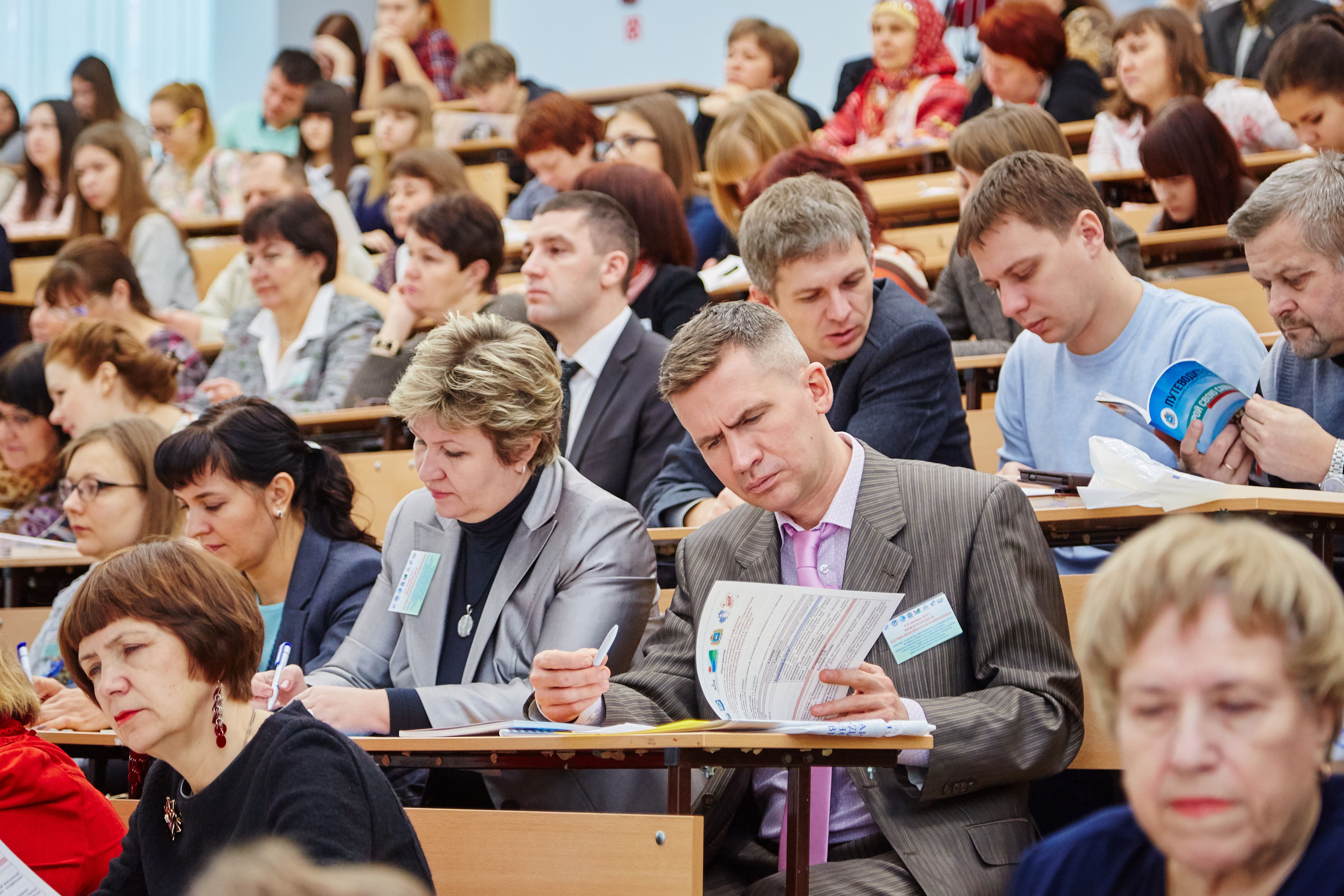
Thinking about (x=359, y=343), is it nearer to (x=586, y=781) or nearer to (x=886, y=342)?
(x=886, y=342)

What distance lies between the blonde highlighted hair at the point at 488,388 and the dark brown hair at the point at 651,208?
1486 millimetres

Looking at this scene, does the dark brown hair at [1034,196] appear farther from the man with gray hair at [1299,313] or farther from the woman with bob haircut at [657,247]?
the woman with bob haircut at [657,247]

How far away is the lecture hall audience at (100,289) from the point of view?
522 cm

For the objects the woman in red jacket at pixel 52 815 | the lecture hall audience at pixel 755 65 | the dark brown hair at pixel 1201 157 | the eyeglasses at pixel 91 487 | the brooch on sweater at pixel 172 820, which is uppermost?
the lecture hall audience at pixel 755 65

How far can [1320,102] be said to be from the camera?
3723 millimetres

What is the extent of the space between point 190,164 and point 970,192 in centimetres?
519

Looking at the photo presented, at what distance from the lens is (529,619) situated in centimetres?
246

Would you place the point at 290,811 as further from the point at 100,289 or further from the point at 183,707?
the point at 100,289

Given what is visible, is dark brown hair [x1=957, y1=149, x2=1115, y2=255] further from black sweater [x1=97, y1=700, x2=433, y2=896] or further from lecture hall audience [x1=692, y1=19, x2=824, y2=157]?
lecture hall audience [x1=692, y1=19, x2=824, y2=157]

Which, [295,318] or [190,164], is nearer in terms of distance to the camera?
[295,318]

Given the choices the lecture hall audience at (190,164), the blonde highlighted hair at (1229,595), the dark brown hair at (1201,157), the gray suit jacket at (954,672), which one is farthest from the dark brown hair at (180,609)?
the lecture hall audience at (190,164)

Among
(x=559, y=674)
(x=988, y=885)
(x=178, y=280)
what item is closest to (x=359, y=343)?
(x=178, y=280)

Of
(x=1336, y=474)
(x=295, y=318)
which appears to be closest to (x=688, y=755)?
(x=1336, y=474)

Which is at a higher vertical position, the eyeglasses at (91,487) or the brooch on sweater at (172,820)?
the eyeglasses at (91,487)
